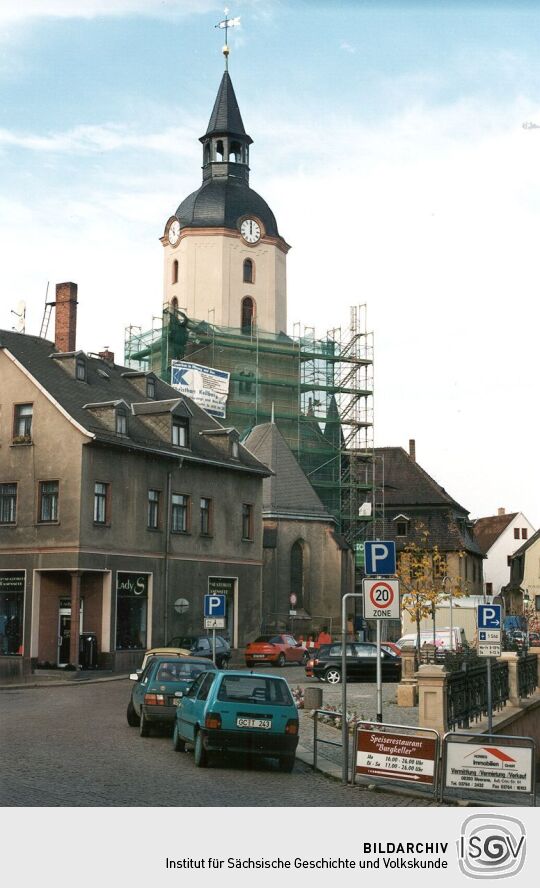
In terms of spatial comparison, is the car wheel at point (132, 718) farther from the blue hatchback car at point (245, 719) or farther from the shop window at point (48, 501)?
the shop window at point (48, 501)

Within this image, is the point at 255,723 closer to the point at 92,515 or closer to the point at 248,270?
the point at 92,515

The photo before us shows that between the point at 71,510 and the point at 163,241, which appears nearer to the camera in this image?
the point at 71,510

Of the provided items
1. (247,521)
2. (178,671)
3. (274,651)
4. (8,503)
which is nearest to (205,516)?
(247,521)

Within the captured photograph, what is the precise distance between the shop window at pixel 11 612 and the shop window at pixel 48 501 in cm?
216

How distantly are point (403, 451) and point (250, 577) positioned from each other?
38.5 metres

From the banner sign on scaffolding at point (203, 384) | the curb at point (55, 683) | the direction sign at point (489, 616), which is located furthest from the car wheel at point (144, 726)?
the banner sign on scaffolding at point (203, 384)

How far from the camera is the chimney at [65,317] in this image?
4747 cm

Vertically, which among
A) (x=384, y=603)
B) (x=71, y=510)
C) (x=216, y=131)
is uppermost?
(x=216, y=131)

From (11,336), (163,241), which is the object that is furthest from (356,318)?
(11,336)

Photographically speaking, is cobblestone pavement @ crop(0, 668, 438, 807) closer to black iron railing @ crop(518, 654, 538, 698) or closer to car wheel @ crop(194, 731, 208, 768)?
car wheel @ crop(194, 731, 208, 768)

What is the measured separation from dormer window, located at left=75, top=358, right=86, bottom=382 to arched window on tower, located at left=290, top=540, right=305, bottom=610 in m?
19.0

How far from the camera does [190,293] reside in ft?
249

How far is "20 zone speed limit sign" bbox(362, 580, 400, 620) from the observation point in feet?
52.8

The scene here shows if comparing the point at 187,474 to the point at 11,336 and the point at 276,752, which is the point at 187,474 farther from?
the point at 276,752
